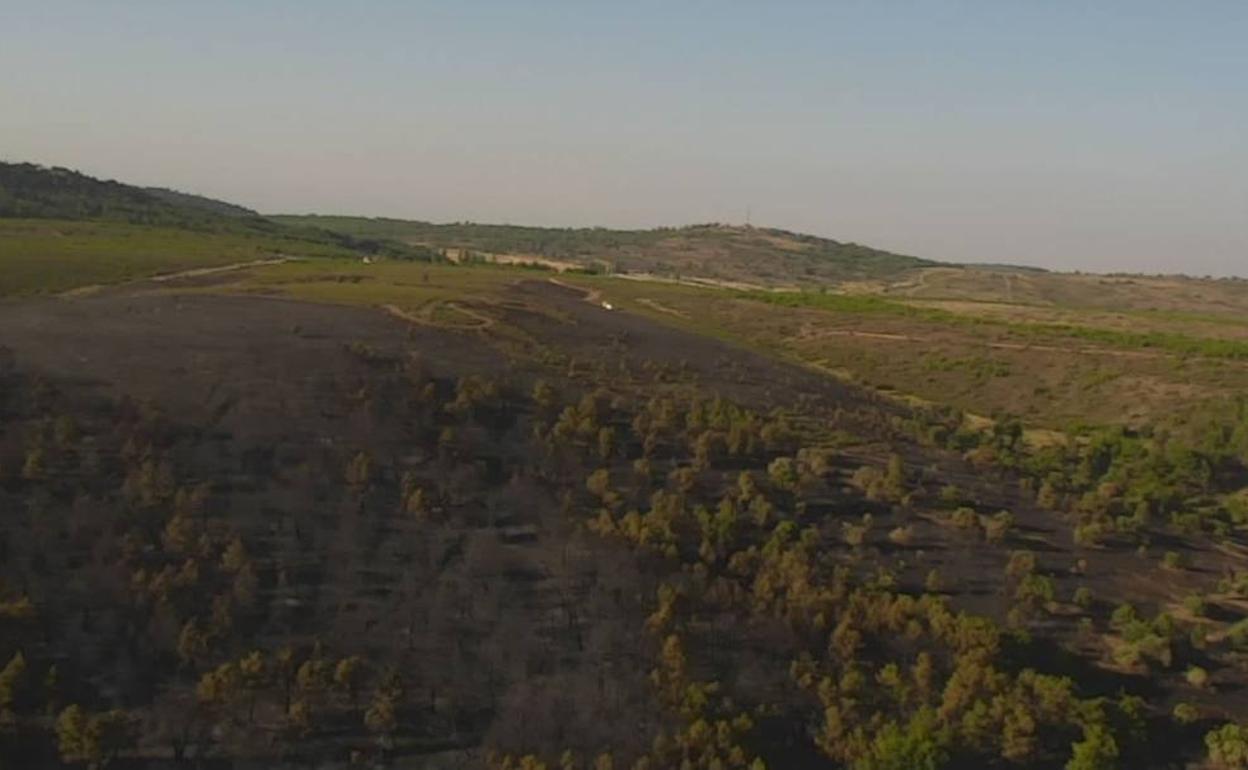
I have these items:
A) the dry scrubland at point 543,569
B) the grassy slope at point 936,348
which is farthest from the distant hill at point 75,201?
the dry scrubland at point 543,569

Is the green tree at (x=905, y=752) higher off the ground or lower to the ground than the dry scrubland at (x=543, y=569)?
lower

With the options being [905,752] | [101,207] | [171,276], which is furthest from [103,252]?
[905,752]

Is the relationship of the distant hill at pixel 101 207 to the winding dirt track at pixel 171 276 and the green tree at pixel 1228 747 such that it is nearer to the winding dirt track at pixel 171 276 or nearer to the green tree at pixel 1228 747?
the winding dirt track at pixel 171 276

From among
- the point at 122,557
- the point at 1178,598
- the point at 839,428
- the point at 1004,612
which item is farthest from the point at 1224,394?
the point at 122,557

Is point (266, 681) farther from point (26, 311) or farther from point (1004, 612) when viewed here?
point (26, 311)

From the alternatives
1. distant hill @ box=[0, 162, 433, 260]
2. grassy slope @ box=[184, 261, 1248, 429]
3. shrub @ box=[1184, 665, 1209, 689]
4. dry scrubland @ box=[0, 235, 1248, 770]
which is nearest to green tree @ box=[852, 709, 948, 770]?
dry scrubland @ box=[0, 235, 1248, 770]

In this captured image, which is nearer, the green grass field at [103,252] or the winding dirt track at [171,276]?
the winding dirt track at [171,276]
